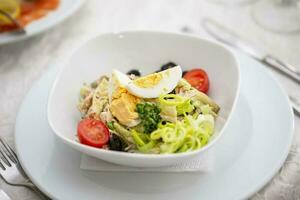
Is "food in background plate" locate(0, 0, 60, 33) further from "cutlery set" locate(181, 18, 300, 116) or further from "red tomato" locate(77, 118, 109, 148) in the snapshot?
"red tomato" locate(77, 118, 109, 148)

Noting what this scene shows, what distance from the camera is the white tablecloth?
7.11 ft

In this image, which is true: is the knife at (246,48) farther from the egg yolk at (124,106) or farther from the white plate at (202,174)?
the egg yolk at (124,106)

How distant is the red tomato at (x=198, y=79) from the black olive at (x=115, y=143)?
1.35ft

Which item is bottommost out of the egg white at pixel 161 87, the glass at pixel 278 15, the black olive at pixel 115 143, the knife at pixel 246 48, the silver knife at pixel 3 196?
the glass at pixel 278 15

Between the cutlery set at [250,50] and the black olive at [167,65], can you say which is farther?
the cutlery set at [250,50]

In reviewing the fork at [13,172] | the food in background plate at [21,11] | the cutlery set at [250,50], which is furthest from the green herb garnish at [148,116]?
the food in background plate at [21,11]

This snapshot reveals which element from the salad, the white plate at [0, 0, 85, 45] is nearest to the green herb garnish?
the salad

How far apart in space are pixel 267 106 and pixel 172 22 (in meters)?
0.96

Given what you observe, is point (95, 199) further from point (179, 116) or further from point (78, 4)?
point (78, 4)

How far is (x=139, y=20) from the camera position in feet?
8.51

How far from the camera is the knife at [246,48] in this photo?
2.11 metres

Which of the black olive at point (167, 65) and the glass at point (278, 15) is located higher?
the black olive at point (167, 65)

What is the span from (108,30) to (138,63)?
0.56m

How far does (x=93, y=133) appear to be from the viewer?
1599mm
